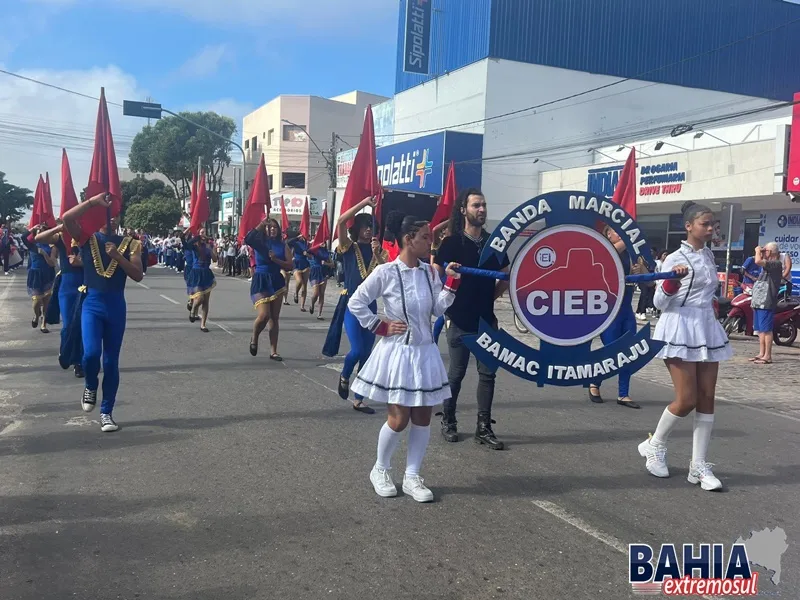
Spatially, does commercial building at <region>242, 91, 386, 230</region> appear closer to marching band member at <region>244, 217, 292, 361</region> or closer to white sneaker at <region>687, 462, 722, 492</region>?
marching band member at <region>244, 217, 292, 361</region>

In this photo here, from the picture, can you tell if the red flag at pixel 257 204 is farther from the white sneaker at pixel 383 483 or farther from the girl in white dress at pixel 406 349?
the white sneaker at pixel 383 483

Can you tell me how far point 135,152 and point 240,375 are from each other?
183 feet

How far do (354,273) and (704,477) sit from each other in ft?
12.9

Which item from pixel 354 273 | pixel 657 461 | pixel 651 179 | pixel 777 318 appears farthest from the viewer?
pixel 651 179

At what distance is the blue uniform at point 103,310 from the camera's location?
19.9 ft

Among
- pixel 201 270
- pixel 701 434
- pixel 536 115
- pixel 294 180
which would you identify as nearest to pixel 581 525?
pixel 701 434

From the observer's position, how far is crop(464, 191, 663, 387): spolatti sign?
458 cm

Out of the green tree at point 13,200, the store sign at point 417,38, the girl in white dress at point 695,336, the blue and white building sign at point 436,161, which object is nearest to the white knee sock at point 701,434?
the girl in white dress at point 695,336

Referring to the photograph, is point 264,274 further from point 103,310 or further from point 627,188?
point 627,188

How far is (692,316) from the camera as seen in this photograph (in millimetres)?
4949

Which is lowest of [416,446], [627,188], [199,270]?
[416,446]

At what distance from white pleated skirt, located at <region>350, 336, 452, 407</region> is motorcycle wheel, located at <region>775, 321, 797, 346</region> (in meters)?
11.2

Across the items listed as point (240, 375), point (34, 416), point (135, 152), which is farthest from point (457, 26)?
point (135, 152)

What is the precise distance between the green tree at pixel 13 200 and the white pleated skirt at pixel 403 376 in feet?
230
